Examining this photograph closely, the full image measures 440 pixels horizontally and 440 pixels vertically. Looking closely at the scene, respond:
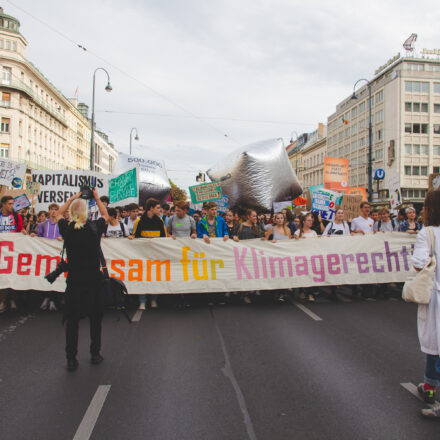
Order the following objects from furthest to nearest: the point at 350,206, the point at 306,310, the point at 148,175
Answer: the point at 148,175
the point at 350,206
the point at 306,310

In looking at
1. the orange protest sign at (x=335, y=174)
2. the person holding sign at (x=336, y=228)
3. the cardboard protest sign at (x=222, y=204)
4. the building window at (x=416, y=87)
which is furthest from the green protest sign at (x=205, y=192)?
the building window at (x=416, y=87)

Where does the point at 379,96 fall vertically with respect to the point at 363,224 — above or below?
above

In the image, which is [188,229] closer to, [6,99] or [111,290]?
[111,290]

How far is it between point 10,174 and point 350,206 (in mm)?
10054

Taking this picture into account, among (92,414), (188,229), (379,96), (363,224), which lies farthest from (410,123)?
(92,414)

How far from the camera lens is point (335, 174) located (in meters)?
21.2

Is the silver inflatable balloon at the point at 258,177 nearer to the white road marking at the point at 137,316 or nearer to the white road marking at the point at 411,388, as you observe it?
the white road marking at the point at 137,316

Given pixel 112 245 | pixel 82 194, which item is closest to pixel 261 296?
→ pixel 112 245

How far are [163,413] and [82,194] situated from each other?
235 cm

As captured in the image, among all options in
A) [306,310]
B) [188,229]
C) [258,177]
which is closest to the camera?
[306,310]

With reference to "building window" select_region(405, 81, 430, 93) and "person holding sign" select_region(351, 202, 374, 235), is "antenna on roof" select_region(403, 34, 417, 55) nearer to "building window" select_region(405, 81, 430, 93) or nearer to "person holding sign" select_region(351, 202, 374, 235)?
"building window" select_region(405, 81, 430, 93)

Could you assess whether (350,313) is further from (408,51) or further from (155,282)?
(408,51)

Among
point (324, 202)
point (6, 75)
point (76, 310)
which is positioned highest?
point (6, 75)

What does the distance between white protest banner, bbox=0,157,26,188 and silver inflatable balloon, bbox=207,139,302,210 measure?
6.58m
